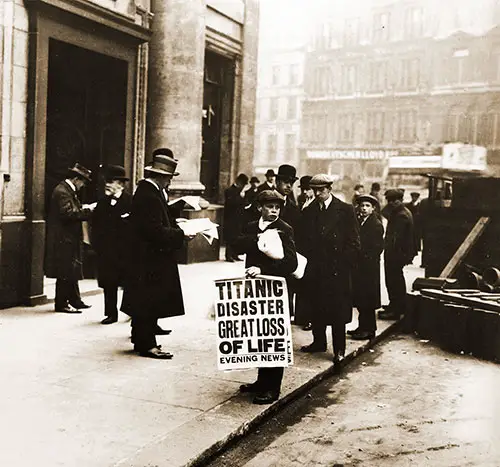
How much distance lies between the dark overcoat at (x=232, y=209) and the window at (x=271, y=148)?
3721 centimetres

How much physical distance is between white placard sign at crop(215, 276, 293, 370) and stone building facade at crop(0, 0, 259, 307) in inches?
183

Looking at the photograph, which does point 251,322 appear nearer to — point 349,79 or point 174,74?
point 174,74

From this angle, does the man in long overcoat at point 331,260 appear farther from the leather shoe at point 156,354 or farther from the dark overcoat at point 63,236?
the dark overcoat at point 63,236

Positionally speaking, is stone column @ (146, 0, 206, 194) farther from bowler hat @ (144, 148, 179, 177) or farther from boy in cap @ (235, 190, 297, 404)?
boy in cap @ (235, 190, 297, 404)

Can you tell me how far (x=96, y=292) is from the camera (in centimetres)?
1089

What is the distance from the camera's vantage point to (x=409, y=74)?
3597cm

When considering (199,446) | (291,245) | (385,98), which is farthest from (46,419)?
(385,98)

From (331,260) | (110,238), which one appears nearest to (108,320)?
(110,238)

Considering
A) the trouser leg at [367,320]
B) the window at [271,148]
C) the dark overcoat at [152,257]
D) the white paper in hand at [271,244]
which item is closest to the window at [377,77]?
the window at [271,148]

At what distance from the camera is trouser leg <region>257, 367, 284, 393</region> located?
A: 5809 millimetres

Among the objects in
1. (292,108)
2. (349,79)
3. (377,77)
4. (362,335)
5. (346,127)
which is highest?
(349,79)

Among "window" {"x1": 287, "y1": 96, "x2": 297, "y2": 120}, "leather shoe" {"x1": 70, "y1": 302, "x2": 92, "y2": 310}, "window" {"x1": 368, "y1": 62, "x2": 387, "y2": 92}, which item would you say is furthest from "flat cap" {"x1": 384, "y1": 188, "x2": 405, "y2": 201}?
"window" {"x1": 287, "y1": 96, "x2": 297, "y2": 120}

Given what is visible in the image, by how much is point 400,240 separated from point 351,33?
2612 centimetres

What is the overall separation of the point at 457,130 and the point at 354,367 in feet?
98.6
